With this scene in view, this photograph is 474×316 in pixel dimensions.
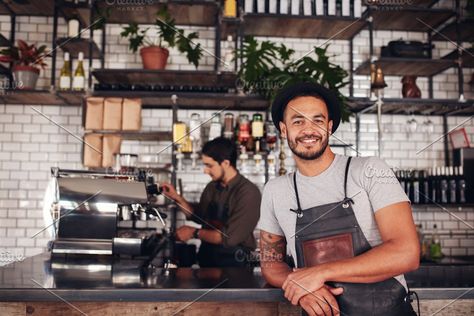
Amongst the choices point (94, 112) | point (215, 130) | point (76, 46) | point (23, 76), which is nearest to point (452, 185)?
point (215, 130)

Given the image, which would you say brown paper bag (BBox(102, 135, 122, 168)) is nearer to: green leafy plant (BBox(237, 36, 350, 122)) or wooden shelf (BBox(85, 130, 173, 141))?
wooden shelf (BBox(85, 130, 173, 141))

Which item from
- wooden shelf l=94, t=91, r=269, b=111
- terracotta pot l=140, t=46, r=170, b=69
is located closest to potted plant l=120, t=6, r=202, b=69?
terracotta pot l=140, t=46, r=170, b=69

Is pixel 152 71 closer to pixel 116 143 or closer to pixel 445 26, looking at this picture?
pixel 116 143

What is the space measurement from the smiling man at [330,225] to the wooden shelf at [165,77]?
2.34m

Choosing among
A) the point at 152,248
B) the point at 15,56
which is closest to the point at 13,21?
the point at 15,56

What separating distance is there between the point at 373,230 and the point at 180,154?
2.81 m

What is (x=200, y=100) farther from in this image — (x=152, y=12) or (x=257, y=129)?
(x=152, y=12)

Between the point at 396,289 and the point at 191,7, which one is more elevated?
the point at 191,7

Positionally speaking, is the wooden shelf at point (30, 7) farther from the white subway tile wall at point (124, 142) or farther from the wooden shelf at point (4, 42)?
the wooden shelf at point (4, 42)

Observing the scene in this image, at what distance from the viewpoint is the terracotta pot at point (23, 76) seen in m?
4.38

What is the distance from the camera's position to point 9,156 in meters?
4.81

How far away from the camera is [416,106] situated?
461 centimetres

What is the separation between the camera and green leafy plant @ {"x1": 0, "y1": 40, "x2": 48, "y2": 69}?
4.41m

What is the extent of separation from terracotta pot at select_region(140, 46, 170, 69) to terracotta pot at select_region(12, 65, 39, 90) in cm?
106
